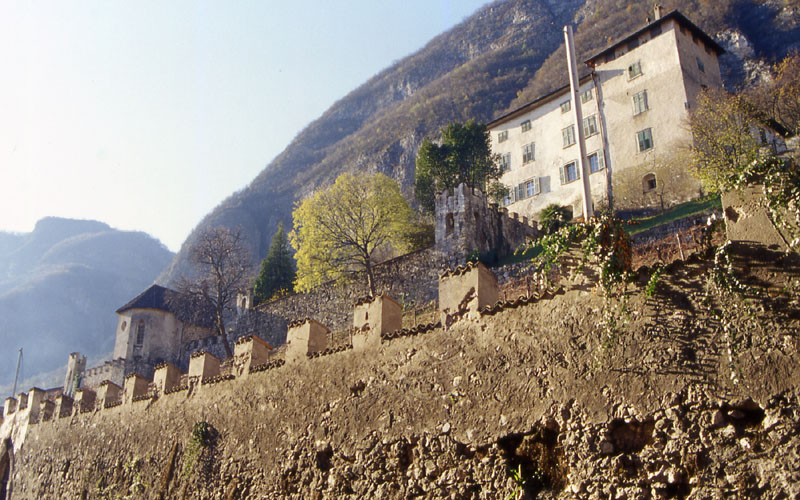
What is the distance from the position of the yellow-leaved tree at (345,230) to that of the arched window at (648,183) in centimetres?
1302

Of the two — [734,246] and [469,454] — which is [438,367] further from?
[734,246]

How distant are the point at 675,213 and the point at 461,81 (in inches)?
2633

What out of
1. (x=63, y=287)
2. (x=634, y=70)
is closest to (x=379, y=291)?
(x=634, y=70)

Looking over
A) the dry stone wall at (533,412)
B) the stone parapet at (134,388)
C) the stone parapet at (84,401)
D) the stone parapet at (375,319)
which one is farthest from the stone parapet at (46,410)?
the stone parapet at (375,319)

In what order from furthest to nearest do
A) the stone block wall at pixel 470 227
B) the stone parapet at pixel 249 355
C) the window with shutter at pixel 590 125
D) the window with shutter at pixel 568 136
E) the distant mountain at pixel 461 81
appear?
the distant mountain at pixel 461 81 → the window with shutter at pixel 568 136 → the window with shutter at pixel 590 125 → the stone block wall at pixel 470 227 → the stone parapet at pixel 249 355

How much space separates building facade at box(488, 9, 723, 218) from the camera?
37.7 metres

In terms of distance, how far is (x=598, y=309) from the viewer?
33.6 ft

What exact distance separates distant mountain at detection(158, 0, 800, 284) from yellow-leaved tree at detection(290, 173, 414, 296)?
1219 inches

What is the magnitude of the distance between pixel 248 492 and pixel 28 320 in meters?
114

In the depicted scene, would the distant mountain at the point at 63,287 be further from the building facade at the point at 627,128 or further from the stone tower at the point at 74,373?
the building facade at the point at 627,128

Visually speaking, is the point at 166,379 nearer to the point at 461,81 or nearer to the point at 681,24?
the point at 681,24

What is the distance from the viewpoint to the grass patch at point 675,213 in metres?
31.1

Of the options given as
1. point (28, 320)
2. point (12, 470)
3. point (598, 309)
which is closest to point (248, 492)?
A: point (598, 309)

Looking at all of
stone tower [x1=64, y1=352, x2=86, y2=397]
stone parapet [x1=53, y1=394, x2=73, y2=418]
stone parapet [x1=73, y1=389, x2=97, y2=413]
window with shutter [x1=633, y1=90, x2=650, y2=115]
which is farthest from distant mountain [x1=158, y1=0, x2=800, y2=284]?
stone parapet [x1=73, y1=389, x2=97, y2=413]
